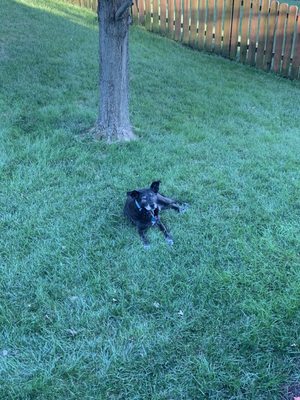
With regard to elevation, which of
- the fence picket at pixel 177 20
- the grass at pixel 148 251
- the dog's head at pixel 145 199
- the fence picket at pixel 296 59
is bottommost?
the grass at pixel 148 251

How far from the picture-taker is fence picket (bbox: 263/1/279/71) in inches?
333

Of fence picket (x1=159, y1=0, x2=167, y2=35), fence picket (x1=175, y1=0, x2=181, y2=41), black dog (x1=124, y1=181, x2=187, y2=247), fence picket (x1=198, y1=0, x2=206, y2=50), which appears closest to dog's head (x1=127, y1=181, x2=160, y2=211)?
black dog (x1=124, y1=181, x2=187, y2=247)

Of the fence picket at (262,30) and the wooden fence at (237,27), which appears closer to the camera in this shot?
the wooden fence at (237,27)

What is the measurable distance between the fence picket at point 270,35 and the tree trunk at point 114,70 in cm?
457

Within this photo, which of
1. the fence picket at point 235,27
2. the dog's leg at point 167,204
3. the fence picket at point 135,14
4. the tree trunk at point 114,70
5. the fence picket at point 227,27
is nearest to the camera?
the dog's leg at point 167,204

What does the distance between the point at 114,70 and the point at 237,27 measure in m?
4.88

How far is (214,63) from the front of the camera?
881 cm

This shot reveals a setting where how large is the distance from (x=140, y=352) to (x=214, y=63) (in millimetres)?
7337

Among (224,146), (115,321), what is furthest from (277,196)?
(115,321)

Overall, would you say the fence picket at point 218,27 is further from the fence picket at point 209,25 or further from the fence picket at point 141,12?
the fence picket at point 141,12

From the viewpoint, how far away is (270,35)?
8.58m

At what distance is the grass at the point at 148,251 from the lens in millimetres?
2562

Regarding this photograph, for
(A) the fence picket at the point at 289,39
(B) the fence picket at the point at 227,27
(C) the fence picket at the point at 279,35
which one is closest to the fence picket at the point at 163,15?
(B) the fence picket at the point at 227,27

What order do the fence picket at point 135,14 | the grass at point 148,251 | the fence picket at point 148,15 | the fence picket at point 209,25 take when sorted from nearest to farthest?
the grass at point 148,251
the fence picket at point 209,25
the fence picket at point 148,15
the fence picket at point 135,14
